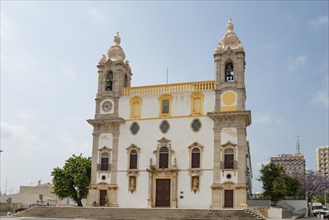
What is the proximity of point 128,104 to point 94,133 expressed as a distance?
4.17 meters

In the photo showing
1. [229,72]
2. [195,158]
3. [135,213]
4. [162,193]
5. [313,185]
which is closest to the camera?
[135,213]

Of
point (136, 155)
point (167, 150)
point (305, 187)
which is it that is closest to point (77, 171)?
point (136, 155)

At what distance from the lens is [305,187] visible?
52375 mm

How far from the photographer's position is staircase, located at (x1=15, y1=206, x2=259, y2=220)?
1209 inches

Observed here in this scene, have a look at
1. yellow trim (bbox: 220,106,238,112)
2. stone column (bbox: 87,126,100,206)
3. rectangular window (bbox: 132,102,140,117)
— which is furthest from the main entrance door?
yellow trim (bbox: 220,106,238,112)

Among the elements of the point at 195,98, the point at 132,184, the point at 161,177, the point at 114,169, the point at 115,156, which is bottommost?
the point at 132,184

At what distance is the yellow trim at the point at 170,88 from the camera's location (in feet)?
124

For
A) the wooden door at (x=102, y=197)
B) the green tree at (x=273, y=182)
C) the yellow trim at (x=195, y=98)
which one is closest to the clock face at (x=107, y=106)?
the wooden door at (x=102, y=197)

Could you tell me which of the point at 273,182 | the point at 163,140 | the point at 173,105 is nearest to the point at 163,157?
the point at 163,140

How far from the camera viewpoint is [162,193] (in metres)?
36.7

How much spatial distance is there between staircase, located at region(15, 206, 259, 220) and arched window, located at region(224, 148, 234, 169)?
16.3 feet

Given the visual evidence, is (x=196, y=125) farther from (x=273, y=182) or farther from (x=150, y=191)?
(x=273, y=182)

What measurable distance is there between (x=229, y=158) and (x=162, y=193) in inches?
253

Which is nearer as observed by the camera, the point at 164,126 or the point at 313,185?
the point at 164,126
